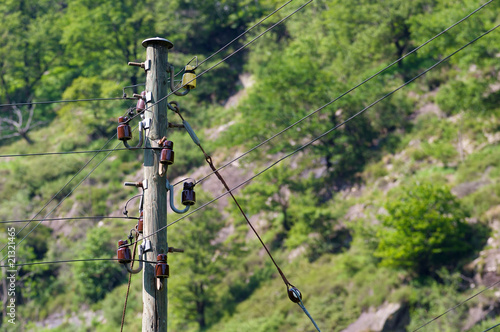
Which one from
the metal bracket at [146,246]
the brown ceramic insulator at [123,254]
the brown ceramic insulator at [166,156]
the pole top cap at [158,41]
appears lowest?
the metal bracket at [146,246]

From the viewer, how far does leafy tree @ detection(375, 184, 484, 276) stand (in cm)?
1902

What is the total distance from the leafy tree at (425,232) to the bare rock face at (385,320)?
1.57 meters

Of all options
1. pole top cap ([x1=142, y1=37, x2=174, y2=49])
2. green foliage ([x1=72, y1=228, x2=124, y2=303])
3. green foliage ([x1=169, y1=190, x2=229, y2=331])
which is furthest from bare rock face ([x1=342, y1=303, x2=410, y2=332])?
green foliage ([x1=72, y1=228, x2=124, y2=303])

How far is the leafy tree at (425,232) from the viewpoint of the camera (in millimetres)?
19016

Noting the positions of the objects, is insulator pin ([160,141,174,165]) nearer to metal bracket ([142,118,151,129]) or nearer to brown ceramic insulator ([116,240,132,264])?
metal bracket ([142,118,151,129])

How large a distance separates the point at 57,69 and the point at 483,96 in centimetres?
3875

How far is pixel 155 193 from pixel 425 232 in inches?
540

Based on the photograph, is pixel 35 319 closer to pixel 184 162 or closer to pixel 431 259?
pixel 184 162

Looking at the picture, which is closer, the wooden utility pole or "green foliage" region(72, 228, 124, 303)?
the wooden utility pole

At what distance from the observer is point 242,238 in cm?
2727

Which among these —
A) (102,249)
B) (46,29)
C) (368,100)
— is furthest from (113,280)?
(46,29)

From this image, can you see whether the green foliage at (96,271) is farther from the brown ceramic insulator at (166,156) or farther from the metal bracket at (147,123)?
the brown ceramic insulator at (166,156)

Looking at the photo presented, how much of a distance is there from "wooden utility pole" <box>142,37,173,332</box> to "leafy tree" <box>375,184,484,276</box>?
13098 millimetres

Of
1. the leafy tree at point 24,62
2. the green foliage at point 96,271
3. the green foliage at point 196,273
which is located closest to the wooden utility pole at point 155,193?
the green foliage at point 196,273
